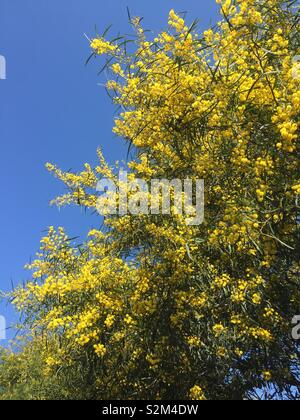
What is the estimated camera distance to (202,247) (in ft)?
16.2

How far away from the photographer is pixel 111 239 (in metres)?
6.25

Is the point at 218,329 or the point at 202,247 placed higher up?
the point at 202,247

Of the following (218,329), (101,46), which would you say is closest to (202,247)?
(218,329)

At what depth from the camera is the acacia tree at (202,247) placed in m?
3.76

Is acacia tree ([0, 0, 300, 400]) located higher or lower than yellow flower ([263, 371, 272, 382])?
higher

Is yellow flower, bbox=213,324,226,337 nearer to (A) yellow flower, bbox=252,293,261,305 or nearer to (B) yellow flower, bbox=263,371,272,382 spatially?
(A) yellow flower, bbox=252,293,261,305

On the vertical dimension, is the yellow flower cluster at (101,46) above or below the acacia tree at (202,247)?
above

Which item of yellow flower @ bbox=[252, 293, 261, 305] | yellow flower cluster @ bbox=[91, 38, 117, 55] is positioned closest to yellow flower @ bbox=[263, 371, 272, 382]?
yellow flower @ bbox=[252, 293, 261, 305]

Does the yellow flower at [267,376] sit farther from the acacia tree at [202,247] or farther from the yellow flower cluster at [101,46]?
the yellow flower cluster at [101,46]

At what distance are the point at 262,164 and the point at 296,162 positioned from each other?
0.28 meters

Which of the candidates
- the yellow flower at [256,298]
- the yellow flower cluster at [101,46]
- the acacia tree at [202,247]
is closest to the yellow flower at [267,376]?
the acacia tree at [202,247]

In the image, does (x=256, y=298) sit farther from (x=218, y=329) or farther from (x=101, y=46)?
(x=101, y=46)

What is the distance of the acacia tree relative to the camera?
148 inches
